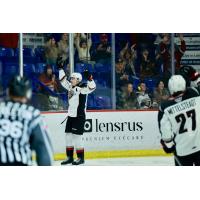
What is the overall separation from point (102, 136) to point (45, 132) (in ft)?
2.78

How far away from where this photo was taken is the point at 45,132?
205 inches

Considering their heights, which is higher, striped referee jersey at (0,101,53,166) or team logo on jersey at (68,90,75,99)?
team logo on jersey at (68,90,75,99)

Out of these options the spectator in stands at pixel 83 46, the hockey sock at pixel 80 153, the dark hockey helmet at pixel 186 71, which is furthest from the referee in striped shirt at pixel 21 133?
the dark hockey helmet at pixel 186 71

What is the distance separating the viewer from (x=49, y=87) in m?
5.80

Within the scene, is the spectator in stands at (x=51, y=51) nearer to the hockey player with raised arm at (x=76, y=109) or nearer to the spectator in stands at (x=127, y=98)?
the hockey player with raised arm at (x=76, y=109)

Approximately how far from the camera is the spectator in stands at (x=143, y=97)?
5922 millimetres

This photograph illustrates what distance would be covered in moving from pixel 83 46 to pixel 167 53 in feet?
2.50

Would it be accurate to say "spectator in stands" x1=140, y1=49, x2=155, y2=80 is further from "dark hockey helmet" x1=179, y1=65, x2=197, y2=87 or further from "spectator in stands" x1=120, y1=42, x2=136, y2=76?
"dark hockey helmet" x1=179, y1=65, x2=197, y2=87

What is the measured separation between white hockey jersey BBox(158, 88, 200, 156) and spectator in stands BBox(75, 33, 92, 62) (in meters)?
0.85

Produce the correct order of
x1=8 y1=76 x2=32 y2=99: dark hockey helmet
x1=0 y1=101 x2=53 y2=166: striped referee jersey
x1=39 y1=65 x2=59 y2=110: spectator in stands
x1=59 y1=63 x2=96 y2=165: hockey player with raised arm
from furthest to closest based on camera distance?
x1=59 y1=63 x2=96 y2=165: hockey player with raised arm
x1=39 y1=65 x2=59 y2=110: spectator in stands
x1=8 y1=76 x2=32 y2=99: dark hockey helmet
x1=0 y1=101 x2=53 y2=166: striped referee jersey

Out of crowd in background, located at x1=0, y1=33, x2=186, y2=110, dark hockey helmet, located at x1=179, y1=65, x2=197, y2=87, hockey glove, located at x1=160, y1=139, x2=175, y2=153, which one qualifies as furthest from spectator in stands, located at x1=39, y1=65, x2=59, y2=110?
dark hockey helmet, located at x1=179, y1=65, x2=197, y2=87

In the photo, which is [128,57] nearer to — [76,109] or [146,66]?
[146,66]

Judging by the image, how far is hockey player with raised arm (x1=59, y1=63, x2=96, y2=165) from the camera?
5.84 metres

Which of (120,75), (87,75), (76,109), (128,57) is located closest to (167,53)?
(128,57)
